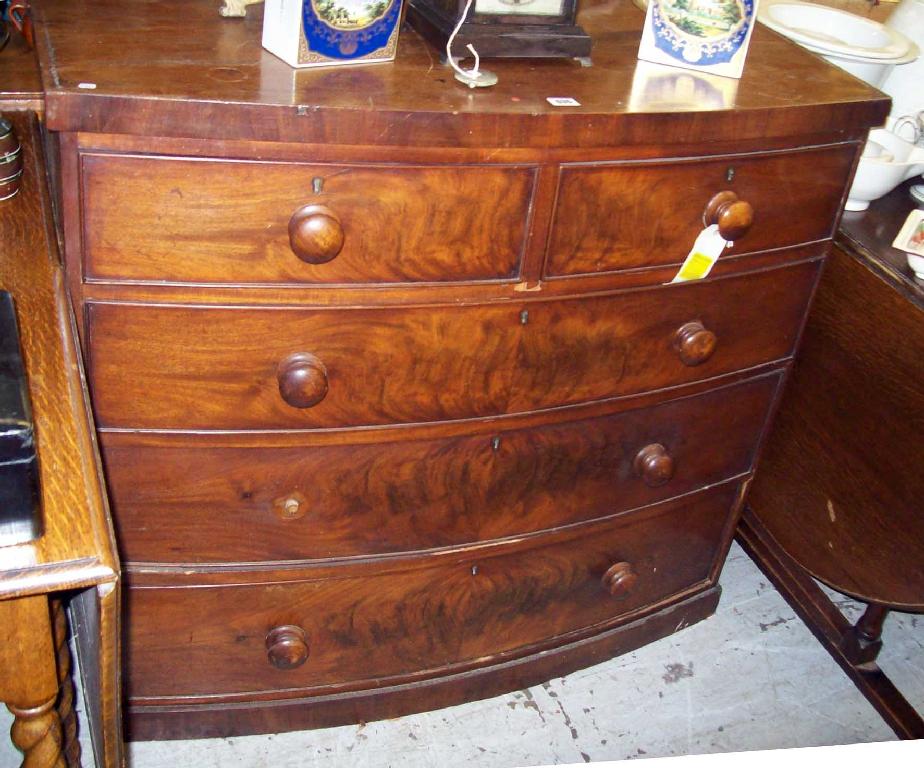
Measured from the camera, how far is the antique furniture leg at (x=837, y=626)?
1.80m

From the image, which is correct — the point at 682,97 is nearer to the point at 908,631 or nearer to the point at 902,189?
the point at 902,189

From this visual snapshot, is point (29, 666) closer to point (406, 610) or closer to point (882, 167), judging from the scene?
point (406, 610)

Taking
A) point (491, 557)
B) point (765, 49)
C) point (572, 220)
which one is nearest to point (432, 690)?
point (491, 557)

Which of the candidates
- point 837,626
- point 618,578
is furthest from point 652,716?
point 837,626

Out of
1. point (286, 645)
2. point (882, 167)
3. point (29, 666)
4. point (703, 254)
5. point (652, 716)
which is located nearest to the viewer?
point (29, 666)

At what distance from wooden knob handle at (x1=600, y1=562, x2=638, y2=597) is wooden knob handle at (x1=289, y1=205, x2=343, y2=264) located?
32.3 inches

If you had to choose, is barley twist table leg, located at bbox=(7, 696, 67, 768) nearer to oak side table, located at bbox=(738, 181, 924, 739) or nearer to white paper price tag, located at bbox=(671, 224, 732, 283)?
white paper price tag, located at bbox=(671, 224, 732, 283)

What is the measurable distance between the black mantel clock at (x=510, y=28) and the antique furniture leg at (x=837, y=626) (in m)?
1.12

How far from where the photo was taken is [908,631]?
6.69 feet

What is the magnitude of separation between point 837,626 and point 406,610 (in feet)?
2.93

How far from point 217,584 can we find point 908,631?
1401mm

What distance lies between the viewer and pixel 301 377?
4.05 feet

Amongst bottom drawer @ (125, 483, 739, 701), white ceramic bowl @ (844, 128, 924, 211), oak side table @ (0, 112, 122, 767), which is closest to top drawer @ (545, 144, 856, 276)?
white ceramic bowl @ (844, 128, 924, 211)

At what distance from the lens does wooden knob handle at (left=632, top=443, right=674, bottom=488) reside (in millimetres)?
1552
